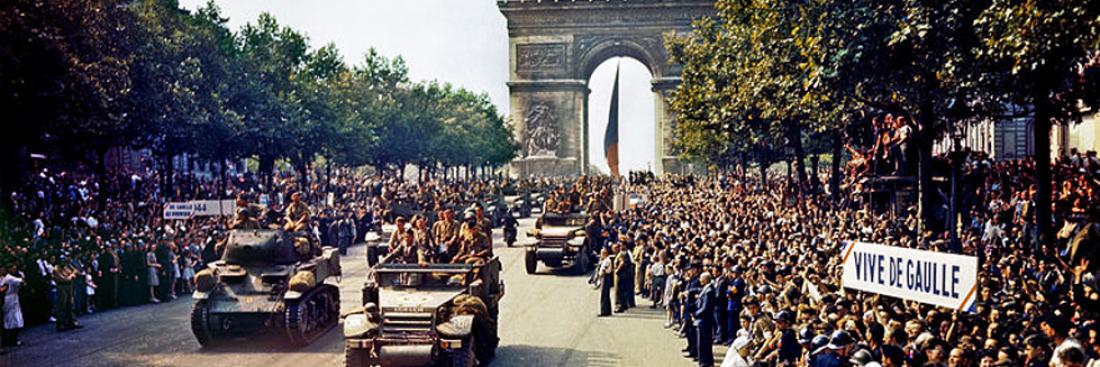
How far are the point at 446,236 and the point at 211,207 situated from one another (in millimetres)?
11073

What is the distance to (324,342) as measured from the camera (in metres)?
17.9

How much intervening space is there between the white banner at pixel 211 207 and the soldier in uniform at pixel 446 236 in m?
10.5

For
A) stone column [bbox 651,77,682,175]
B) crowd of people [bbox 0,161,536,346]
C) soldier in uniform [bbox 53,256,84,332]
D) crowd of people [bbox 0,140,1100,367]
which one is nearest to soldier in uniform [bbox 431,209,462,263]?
crowd of people [bbox 0,140,1100,367]

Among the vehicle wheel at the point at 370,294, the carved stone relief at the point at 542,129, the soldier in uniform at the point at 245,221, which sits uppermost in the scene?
the carved stone relief at the point at 542,129

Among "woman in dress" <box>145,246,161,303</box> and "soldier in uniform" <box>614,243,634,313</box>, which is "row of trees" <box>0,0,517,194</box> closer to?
"woman in dress" <box>145,246,161,303</box>

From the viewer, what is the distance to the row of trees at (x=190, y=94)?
22.8 m

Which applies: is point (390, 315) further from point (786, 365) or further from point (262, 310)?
point (786, 365)

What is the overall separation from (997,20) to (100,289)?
18335 millimetres

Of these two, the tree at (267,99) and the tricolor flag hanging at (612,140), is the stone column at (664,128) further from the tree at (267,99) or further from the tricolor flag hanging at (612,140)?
the tree at (267,99)

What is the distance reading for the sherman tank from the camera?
17.1 m

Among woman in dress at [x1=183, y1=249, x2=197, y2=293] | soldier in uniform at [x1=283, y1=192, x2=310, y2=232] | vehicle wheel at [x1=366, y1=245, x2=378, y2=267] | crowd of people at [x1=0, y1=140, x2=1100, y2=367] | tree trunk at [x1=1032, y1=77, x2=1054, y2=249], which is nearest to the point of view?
crowd of people at [x1=0, y1=140, x2=1100, y2=367]

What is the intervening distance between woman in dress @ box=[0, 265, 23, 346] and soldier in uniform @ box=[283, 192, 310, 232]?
4746 mm

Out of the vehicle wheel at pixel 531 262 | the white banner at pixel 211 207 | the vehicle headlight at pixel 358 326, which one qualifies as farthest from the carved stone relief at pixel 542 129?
the vehicle headlight at pixel 358 326

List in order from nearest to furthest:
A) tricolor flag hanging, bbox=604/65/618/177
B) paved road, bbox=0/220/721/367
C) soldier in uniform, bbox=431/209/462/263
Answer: paved road, bbox=0/220/721/367 → soldier in uniform, bbox=431/209/462/263 → tricolor flag hanging, bbox=604/65/618/177
